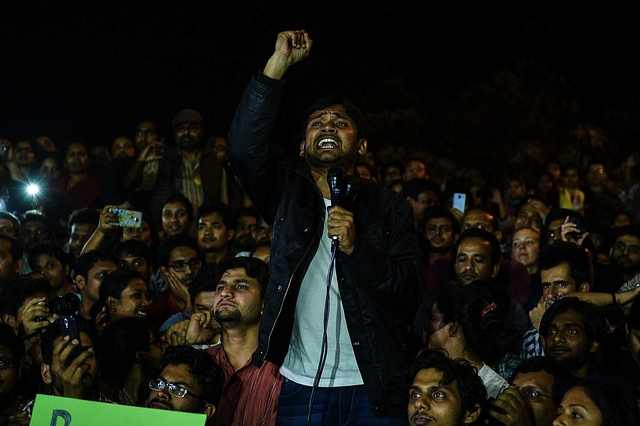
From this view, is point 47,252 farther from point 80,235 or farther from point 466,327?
point 466,327

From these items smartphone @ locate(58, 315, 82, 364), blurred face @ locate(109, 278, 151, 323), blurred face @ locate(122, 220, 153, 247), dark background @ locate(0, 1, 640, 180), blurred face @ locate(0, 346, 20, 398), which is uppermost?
dark background @ locate(0, 1, 640, 180)

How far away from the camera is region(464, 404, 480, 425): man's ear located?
4.72 metres

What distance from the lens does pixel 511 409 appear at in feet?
16.0

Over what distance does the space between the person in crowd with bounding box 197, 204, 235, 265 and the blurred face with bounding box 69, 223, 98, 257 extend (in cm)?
128

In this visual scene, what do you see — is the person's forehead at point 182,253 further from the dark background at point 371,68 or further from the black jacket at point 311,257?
the dark background at point 371,68

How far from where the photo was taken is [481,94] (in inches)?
826

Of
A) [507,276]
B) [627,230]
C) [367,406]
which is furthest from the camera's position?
[627,230]

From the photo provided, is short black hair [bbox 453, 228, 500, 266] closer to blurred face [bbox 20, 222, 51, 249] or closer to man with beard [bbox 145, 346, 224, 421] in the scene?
man with beard [bbox 145, 346, 224, 421]

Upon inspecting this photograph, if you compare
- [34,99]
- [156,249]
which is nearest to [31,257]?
[156,249]

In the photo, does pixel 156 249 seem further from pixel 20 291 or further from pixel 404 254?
pixel 404 254

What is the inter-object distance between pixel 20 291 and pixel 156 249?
220 centimetres

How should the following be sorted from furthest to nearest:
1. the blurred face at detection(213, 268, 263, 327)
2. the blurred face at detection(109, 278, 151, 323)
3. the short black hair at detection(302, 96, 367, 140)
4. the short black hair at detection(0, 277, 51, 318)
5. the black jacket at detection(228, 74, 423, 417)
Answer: the blurred face at detection(109, 278, 151, 323), the short black hair at detection(0, 277, 51, 318), the blurred face at detection(213, 268, 263, 327), the short black hair at detection(302, 96, 367, 140), the black jacket at detection(228, 74, 423, 417)

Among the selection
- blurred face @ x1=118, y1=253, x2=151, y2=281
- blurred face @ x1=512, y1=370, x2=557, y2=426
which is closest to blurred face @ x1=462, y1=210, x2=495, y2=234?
blurred face @ x1=118, y1=253, x2=151, y2=281

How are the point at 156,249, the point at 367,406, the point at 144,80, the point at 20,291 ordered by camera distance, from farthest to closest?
the point at 144,80 < the point at 156,249 < the point at 20,291 < the point at 367,406
